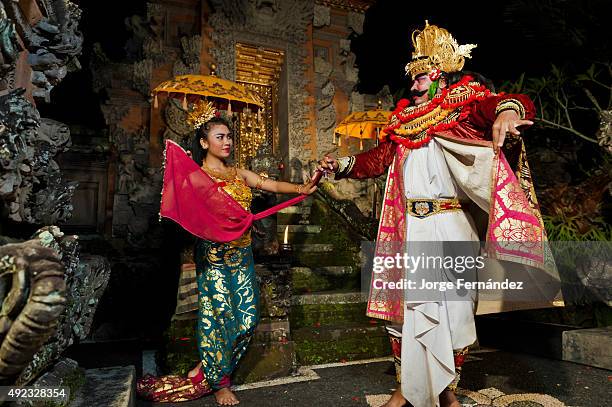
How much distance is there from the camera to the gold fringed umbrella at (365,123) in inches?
260

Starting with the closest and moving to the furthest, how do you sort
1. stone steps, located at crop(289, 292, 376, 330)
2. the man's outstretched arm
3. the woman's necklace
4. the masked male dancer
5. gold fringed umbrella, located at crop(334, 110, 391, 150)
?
the man's outstretched arm
the masked male dancer
the woman's necklace
stone steps, located at crop(289, 292, 376, 330)
gold fringed umbrella, located at crop(334, 110, 391, 150)

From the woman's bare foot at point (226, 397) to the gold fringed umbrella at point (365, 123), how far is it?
4.56m

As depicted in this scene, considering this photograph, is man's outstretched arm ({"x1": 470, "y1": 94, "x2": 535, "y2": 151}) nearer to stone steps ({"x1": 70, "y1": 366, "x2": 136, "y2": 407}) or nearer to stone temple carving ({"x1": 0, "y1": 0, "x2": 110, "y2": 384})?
stone temple carving ({"x1": 0, "y1": 0, "x2": 110, "y2": 384})

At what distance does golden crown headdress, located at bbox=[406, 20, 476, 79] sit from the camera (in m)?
2.62

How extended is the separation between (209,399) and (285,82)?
6710 mm

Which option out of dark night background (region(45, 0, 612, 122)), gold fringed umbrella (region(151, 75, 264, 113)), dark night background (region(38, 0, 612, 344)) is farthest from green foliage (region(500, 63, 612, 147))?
gold fringed umbrella (region(151, 75, 264, 113))

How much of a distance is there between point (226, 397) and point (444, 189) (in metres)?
2.05

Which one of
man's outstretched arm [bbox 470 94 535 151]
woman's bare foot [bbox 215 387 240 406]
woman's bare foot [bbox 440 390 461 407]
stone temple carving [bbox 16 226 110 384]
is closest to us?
stone temple carving [bbox 16 226 110 384]

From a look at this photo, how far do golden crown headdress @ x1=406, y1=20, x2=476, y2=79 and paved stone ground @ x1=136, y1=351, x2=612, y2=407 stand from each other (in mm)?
2275

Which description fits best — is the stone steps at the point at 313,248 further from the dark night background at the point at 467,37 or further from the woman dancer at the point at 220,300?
the dark night background at the point at 467,37

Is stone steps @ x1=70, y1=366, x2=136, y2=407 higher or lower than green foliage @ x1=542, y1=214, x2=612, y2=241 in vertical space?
lower

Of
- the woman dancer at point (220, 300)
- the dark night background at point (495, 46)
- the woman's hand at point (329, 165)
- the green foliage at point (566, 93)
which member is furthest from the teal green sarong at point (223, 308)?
the green foliage at point (566, 93)

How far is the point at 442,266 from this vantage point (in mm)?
2428

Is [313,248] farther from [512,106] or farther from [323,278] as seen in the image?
[512,106]
